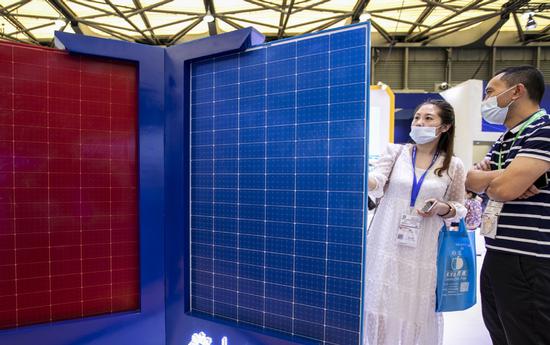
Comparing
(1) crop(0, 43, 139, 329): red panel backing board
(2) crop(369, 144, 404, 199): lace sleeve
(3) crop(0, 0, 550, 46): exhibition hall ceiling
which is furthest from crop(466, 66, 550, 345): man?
(3) crop(0, 0, 550, 46): exhibition hall ceiling

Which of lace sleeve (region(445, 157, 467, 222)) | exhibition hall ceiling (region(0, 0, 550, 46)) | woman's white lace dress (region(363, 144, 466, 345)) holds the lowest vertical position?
woman's white lace dress (region(363, 144, 466, 345))

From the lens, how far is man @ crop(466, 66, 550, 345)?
1366 millimetres

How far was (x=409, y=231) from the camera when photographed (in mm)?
1760

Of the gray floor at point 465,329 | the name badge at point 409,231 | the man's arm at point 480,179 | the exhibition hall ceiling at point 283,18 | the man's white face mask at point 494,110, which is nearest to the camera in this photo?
the man's arm at point 480,179

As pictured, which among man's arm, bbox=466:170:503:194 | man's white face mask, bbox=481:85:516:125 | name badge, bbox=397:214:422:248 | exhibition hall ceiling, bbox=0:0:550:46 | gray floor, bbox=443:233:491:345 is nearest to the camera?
man's arm, bbox=466:170:503:194

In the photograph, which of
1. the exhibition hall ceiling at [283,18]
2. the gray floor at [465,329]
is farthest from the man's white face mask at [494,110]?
the exhibition hall ceiling at [283,18]

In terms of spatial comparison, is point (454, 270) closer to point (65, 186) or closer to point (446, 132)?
point (446, 132)

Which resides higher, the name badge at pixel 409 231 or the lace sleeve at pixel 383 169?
the lace sleeve at pixel 383 169

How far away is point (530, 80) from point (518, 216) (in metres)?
0.66

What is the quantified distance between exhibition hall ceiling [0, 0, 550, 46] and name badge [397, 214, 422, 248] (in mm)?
9142

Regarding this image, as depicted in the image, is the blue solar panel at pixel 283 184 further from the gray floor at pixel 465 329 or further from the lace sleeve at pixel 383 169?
the gray floor at pixel 465 329

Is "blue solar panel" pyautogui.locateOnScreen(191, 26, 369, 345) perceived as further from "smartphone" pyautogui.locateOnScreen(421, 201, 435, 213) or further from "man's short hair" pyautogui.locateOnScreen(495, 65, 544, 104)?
"man's short hair" pyautogui.locateOnScreen(495, 65, 544, 104)

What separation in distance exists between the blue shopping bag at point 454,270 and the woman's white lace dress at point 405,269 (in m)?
0.05

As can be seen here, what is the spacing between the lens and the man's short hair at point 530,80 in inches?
60.4
